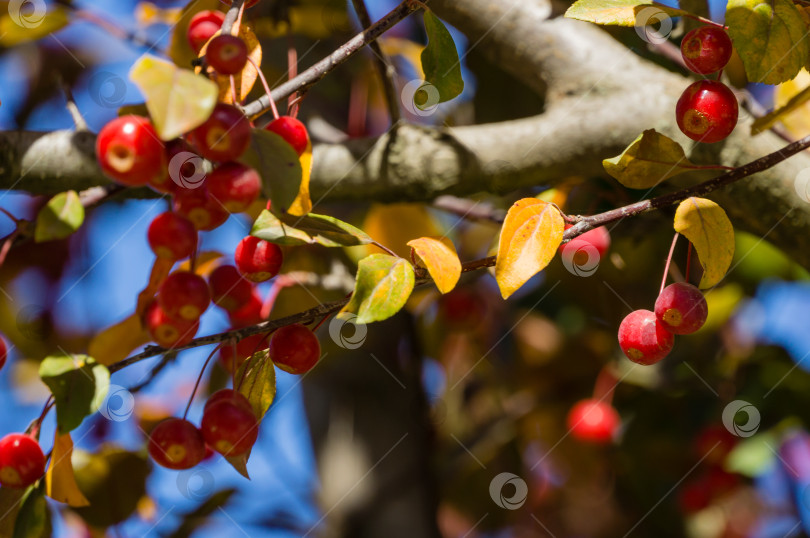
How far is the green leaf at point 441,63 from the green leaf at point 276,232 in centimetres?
23

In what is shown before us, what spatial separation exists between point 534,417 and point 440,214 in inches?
20.9

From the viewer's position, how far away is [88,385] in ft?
2.22

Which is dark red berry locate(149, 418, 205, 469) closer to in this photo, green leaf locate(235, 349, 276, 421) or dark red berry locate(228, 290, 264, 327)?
green leaf locate(235, 349, 276, 421)

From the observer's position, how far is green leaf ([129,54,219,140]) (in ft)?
1.55

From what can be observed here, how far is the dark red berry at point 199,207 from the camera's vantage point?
631 mm

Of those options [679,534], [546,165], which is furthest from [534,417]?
[546,165]

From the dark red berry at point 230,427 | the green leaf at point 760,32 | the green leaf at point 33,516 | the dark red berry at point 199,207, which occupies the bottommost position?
the green leaf at point 33,516

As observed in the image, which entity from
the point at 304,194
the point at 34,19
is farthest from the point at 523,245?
the point at 34,19

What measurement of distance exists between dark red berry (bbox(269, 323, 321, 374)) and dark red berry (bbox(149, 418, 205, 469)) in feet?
0.37

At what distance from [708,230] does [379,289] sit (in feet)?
0.93

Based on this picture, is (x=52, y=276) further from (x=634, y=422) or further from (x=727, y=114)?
(x=727, y=114)

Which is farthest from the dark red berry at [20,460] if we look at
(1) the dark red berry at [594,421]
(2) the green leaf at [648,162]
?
(1) the dark red berry at [594,421]

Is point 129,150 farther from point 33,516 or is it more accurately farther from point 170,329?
point 33,516

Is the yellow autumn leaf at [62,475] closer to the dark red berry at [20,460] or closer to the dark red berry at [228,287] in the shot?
the dark red berry at [20,460]
